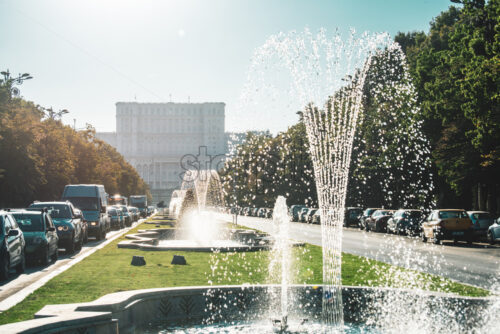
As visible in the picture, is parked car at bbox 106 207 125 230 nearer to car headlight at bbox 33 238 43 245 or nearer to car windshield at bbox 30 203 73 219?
car windshield at bbox 30 203 73 219

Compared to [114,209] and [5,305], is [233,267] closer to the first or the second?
[5,305]

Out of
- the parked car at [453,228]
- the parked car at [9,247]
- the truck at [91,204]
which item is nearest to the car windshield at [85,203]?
the truck at [91,204]

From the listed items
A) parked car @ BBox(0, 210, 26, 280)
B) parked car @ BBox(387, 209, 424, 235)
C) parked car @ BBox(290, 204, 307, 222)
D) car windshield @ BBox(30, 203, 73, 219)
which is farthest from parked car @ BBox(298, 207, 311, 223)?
parked car @ BBox(0, 210, 26, 280)

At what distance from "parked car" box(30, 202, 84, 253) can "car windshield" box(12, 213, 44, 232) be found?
333 centimetres

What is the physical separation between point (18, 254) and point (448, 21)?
1687 inches

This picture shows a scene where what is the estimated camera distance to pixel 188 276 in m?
14.4

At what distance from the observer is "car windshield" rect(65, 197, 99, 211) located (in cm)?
3325

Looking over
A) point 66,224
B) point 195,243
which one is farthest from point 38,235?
point 195,243

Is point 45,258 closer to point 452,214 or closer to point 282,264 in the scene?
point 282,264

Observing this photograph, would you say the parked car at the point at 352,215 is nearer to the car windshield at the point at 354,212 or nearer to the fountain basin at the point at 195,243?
the car windshield at the point at 354,212

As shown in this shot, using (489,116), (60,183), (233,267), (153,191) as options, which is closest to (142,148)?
(153,191)

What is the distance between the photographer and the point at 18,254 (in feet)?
55.4

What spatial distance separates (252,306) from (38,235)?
10970mm

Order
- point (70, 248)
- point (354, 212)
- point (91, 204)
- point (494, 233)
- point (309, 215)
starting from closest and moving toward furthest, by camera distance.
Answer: point (70, 248)
point (494, 233)
point (91, 204)
point (354, 212)
point (309, 215)
